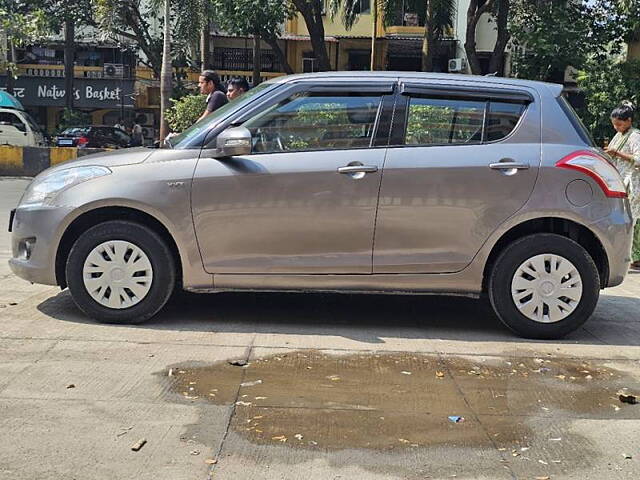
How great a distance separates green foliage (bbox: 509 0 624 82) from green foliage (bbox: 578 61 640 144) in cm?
131

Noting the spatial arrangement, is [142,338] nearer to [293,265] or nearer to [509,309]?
[293,265]

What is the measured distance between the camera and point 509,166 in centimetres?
532

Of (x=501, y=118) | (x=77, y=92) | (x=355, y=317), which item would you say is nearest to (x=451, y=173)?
(x=501, y=118)

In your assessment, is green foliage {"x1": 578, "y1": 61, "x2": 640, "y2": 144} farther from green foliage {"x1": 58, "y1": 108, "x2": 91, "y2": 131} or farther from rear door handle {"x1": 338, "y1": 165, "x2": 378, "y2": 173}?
green foliage {"x1": 58, "y1": 108, "x2": 91, "y2": 131}

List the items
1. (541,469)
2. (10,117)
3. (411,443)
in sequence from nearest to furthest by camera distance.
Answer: (541,469) → (411,443) → (10,117)

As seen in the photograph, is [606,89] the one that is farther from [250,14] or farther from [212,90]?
[212,90]

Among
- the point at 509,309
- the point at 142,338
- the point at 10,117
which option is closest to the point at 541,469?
the point at 509,309

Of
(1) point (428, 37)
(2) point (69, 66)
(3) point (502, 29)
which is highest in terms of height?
(3) point (502, 29)

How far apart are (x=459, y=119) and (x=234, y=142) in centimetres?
156

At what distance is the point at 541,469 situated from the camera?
3.44 metres

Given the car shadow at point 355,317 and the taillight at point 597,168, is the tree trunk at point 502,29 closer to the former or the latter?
the car shadow at point 355,317

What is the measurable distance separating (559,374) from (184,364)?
7.43ft

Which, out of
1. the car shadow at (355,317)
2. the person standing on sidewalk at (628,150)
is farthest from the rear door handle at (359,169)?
the person standing on sidewalk at (628,150)

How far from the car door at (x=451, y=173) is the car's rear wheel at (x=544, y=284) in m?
0.27
